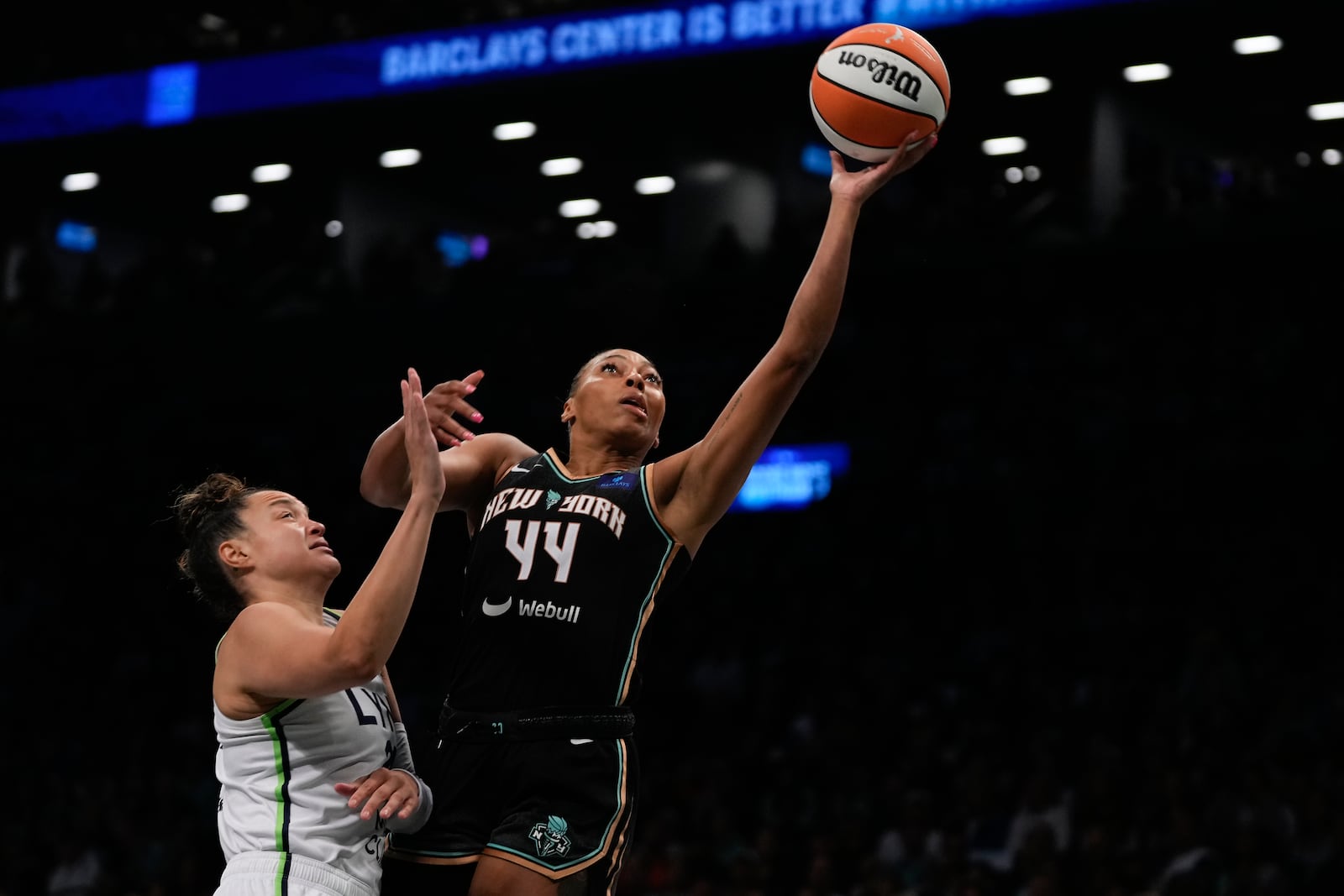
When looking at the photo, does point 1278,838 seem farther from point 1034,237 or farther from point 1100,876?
point 1034,237

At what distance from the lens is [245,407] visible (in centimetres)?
1906

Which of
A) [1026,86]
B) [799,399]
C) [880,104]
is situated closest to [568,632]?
[880,104]

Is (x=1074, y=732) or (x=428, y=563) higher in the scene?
(x=428, y=563)

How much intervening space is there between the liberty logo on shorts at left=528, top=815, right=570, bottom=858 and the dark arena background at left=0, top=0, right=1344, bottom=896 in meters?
5.61

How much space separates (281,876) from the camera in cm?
370

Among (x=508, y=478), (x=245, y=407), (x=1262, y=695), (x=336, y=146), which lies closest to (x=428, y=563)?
(x=245, y=407)

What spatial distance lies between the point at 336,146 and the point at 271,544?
630 inches

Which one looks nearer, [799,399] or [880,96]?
[880,96]

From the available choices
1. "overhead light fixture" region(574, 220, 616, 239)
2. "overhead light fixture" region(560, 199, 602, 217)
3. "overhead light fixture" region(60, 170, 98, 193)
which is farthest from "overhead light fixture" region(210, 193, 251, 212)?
"overhead light fixture" region(574, 220, 616, 239)

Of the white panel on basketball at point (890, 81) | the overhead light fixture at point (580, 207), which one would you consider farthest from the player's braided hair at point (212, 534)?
the overhead light fixture at point (580, 207)

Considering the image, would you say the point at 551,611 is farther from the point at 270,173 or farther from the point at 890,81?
the point at 270,173

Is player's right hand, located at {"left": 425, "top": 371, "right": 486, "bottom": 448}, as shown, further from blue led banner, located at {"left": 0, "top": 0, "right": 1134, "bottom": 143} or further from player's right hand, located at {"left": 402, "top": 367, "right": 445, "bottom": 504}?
blue led banner, located at {"left": 0, "top": 0, "right": 1134, "bottom": 143}

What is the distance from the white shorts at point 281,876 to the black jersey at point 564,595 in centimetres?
58

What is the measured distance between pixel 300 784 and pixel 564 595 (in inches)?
32.0
